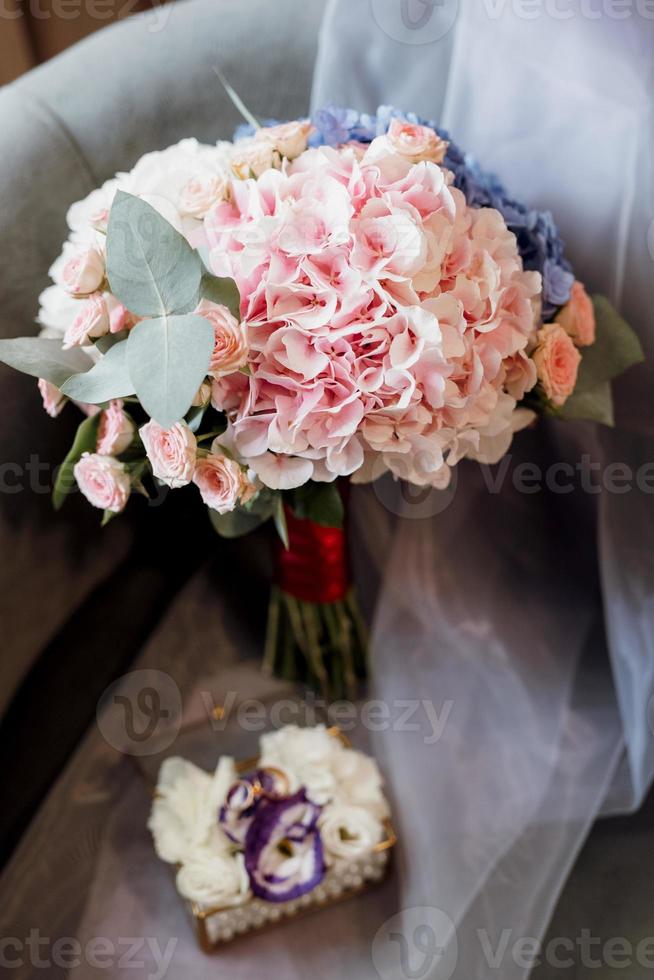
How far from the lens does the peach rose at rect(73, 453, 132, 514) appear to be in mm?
549

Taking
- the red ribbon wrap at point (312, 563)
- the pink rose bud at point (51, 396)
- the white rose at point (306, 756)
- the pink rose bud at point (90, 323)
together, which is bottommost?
the white rose at point (306, 756)

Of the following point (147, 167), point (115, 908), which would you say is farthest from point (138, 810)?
point (147, 167)

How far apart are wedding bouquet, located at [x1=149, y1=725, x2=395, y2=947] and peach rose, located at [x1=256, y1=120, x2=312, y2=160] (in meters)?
0.48

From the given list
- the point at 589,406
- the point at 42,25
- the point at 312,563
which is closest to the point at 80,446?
the point at 312,563

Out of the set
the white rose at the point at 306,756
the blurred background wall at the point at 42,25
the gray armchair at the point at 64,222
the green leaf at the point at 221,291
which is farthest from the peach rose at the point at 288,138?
the blurred background wall at the point at 42,25

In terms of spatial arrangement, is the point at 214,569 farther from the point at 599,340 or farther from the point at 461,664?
the point at 599,340

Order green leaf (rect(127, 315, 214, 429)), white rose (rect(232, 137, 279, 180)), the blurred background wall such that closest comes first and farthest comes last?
green leaf (rect(127, 315, 214, 429))
white rose (rect(232, 137, 279, 180))
the blurred background wall

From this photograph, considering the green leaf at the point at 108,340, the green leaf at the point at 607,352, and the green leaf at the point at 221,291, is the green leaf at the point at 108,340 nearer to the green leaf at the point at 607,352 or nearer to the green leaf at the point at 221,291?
the green leaf at the point at 221,291

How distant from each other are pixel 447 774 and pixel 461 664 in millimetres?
104

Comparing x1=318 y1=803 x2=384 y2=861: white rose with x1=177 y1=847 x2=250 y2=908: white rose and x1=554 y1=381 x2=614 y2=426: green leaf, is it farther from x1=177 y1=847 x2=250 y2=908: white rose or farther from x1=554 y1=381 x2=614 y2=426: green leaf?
x1=554 y1=381 x2=614 y2=426: green leaf

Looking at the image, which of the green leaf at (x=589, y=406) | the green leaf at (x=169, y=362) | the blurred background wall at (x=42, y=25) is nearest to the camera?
the green leaf at (x=169, y=362)

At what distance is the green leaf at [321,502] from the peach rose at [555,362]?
0.15 m

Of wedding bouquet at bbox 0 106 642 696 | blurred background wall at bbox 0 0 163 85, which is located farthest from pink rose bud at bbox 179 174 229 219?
blurred background wall at bbox 0 0 163 85

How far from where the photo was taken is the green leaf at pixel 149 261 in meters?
0.48
